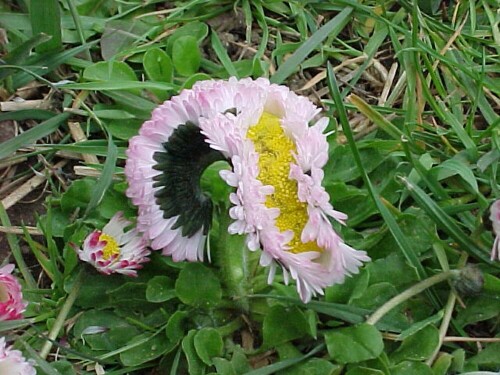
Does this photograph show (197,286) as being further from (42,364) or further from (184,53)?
(184,53)

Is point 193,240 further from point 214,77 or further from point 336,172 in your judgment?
point 214,77

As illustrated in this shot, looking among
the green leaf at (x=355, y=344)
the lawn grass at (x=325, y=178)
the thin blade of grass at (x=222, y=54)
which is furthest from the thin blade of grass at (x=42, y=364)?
the thin blade of grass at (x=222, y=54)

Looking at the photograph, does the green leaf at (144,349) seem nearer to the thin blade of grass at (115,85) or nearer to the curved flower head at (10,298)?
the curved flower head at (10,298)

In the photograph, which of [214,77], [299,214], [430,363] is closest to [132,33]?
[214,77]

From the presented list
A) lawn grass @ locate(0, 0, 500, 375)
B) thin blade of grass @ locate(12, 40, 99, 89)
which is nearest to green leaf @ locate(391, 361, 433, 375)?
lawn grass @ locate(0, 0, 500, 375)

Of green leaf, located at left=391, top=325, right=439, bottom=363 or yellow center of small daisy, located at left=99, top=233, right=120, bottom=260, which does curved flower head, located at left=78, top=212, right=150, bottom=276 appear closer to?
yellow center of small daisy, located at left=99, top=233, right=120, bottom=260

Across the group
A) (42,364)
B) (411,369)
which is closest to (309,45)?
(411,369)
